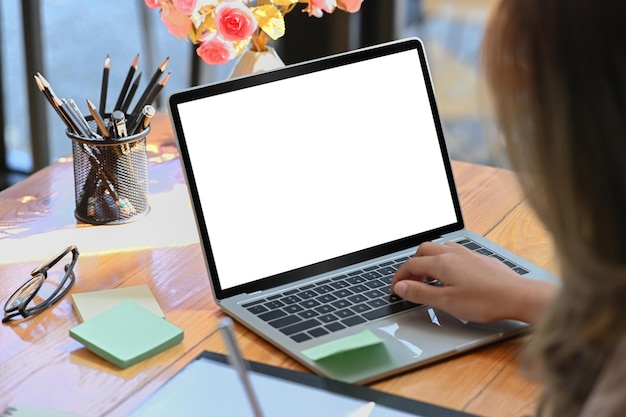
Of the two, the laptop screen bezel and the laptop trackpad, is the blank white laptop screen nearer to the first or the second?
the laptop screen bezel

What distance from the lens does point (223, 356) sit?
0.95 metres

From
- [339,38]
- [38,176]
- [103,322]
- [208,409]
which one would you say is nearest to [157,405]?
[208,409]

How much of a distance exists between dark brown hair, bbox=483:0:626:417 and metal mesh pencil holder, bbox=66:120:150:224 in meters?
0.74

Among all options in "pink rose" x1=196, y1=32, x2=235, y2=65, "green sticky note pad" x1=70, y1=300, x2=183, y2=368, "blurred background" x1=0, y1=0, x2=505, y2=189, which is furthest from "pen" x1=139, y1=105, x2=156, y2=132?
"blurred background" x1=0, y1=0, x2=505, y2=189

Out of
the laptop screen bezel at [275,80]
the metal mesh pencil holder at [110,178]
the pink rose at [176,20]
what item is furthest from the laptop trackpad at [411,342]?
the pink rose at [176,20]

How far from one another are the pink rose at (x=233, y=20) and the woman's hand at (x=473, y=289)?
43 cm

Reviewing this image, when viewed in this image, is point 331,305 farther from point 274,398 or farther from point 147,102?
point 147,102

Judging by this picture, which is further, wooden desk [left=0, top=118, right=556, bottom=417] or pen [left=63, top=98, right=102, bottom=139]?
pen [left=63, top=98, right=102, bottom=139]

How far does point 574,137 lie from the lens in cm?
57

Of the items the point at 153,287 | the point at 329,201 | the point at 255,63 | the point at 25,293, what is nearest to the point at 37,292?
the point at 25,293

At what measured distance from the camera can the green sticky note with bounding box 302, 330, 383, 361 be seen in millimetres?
920

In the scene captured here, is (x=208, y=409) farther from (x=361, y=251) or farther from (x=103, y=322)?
(x=361, y=251)

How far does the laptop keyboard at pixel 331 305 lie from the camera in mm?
991

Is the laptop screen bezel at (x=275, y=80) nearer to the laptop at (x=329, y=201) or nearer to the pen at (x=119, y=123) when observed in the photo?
the laptop at (x=329, y=201)
